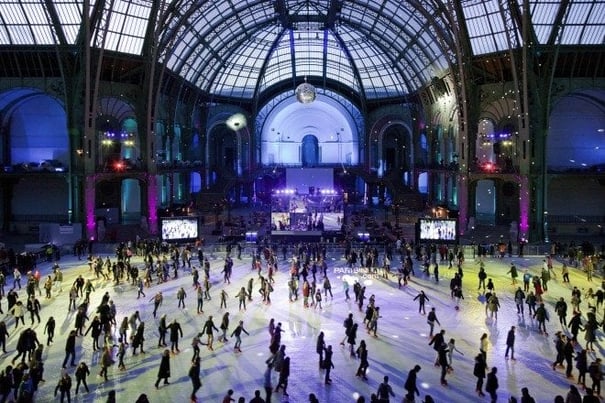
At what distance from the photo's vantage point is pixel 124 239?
4784 centimetres

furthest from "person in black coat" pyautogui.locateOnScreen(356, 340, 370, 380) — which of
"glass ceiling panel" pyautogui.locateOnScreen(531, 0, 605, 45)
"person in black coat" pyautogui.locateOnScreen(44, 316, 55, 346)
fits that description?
"glass ceiling panel" pyautogui.locateOnScreen(531, 0, 605, 45)

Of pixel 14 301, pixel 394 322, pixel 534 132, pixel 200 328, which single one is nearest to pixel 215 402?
pixel 200 328

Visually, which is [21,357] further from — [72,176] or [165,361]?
[72,176]

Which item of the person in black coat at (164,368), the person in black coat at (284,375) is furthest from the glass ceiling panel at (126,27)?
the person in black coat at (284,375)

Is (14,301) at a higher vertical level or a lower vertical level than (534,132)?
lower

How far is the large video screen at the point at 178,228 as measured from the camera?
41.1 metres

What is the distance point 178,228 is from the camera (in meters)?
41.7

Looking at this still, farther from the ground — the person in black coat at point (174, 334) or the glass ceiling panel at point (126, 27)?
the glass ceiling panel at point (126, 27)

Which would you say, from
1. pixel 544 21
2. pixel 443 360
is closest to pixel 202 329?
pixel 443 360

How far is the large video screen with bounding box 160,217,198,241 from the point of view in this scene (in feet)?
135

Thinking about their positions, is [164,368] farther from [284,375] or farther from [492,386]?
[492,386]

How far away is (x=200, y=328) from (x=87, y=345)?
4057 millimetres

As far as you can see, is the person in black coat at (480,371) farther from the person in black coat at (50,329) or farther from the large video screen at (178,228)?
the large video screen at (178,228)

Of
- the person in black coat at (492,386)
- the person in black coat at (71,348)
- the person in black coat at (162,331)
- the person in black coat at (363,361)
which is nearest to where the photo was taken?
the person in black coat at (492,386)
